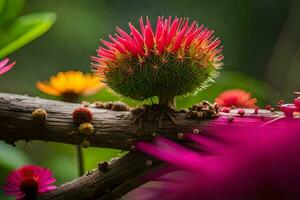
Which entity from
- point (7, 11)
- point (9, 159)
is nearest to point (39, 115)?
point (7, 11)

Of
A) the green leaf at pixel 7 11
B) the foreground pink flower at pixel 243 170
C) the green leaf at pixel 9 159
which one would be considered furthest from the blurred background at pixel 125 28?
the foreground pink flower at pixel 243 170

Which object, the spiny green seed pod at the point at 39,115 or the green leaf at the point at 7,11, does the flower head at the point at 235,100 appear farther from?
the green leaf at the point at 7,11

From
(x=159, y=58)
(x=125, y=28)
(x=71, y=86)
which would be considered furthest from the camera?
(x=125, y=28)

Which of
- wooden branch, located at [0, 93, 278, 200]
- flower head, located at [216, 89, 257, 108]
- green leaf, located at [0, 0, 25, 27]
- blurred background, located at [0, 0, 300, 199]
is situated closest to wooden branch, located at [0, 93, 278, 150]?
wooden branch, located at [0, 93, 278, 200]

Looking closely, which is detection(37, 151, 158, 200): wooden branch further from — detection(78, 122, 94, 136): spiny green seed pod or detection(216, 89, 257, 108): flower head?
detection(216, 89, 257, 108): flower head

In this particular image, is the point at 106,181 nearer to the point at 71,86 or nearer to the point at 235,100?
the point at 235,100

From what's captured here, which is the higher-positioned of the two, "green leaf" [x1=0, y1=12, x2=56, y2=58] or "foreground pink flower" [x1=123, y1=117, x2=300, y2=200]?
"green leaf" [x1=0, y1=12, x2=56, y2=58]
